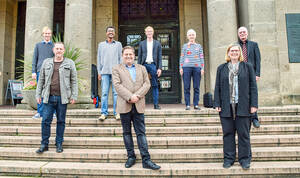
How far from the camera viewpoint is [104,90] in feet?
16.4

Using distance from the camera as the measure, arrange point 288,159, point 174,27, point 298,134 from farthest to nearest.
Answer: point 174,27 → point 298,134 → point 288,159

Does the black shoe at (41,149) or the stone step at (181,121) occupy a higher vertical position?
the stone step at (181,121)

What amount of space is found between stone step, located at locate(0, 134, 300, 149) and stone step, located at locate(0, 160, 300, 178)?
568 millimetres

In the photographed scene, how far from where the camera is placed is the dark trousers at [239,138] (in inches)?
129

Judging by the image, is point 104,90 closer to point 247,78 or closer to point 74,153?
point 74,153

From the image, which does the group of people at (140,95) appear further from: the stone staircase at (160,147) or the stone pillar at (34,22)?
the stone pillar at (34,22)

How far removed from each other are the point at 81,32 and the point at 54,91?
132 inches

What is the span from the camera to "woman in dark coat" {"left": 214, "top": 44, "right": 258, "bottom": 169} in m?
3.27

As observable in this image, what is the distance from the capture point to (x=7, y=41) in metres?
11.4

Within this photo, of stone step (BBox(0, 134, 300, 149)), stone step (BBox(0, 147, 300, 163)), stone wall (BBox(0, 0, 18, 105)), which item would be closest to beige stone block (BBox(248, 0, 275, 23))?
stone step (BBox(0, 134, 300, 149))

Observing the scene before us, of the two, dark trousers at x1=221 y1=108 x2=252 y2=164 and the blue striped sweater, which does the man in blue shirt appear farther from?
dark trousers at x1=221 y1=108 x2=252 y2=164

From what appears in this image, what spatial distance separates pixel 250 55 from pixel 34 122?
5118 mm

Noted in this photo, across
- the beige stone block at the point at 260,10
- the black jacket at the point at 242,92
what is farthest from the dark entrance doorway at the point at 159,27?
the black jacket at the point at 242,92

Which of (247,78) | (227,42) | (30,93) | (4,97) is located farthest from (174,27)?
(4,97)
